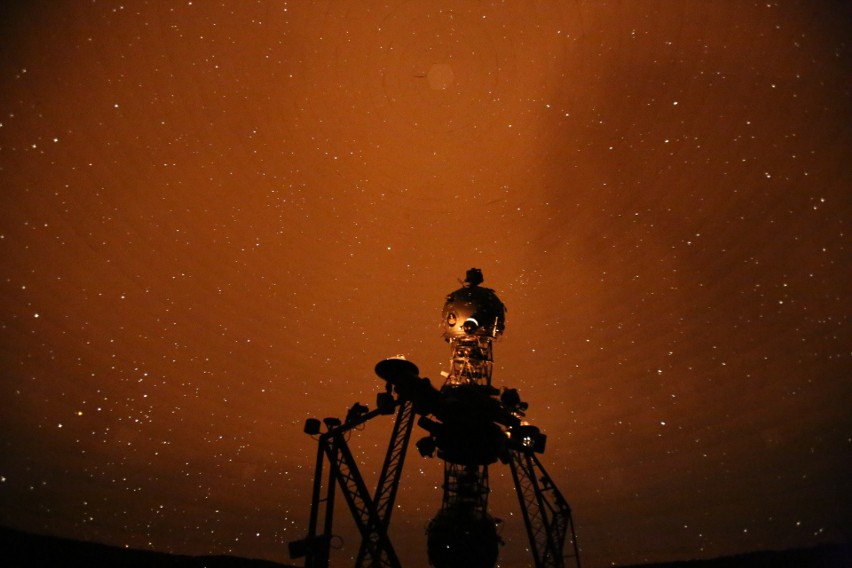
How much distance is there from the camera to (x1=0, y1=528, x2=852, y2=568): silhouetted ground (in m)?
25.5

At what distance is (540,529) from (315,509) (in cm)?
748

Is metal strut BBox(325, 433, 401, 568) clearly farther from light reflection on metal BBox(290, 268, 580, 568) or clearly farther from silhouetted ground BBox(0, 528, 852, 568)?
silhouetted ground BBox(0, 528, 852, 568)

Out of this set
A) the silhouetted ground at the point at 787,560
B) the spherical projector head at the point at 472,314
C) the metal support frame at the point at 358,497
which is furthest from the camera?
the silhouetted ground at the point at 787,560

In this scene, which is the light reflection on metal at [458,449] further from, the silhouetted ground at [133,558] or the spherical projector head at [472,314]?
the silhouetted ground at [133,558]

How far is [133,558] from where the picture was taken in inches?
1238

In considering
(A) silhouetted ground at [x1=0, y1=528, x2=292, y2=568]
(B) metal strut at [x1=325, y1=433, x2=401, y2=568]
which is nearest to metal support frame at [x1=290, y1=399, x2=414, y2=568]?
(B) metal strut at [x1=325, y1=433, x2=401, y2=568]

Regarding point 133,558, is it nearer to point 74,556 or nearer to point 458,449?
point 74,556

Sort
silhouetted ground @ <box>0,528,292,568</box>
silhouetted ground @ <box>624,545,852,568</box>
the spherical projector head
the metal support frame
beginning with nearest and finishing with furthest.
A: the metal support frame → the spherical projector head → silhouetted ground @ <box>0,528,292,568</box> → silhouetted ground @ <box>624,545,852,568</box>

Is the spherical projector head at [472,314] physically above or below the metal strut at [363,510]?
above

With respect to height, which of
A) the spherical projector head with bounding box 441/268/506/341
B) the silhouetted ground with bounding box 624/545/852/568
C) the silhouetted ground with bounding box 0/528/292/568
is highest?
the spherical projector head with bounding box 441/268/506/341

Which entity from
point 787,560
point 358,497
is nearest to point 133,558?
point 358,497

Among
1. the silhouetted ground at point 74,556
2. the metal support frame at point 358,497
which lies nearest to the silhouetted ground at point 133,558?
the silhouetted ground at point 74,556

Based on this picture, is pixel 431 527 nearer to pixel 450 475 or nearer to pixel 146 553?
pixel 450 475

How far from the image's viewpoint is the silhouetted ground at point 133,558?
83.6ft
